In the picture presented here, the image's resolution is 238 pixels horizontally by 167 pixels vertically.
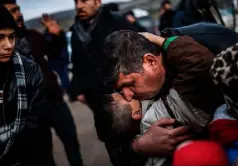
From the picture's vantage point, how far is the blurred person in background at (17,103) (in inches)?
84.9

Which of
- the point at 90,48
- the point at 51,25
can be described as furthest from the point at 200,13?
the point at 51,25

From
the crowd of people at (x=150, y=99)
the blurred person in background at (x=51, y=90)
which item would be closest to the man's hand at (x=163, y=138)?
the crowd of people at (x=150, y=99)

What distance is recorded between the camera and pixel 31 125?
229cm

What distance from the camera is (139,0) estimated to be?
2269 centimetres

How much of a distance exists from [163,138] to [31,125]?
115 cm

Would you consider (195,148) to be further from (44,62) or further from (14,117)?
(44,62)

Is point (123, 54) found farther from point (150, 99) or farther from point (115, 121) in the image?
point (115, 121)

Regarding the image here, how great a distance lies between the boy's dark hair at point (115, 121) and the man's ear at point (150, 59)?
0.86ft

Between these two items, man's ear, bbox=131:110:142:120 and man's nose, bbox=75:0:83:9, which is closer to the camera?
man's ear, bbox=131:110:142:120

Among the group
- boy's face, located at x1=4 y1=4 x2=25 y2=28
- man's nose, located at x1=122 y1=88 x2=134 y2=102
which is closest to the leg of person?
boy's face, located at x1=4 y1=4 x2=25 y2=28

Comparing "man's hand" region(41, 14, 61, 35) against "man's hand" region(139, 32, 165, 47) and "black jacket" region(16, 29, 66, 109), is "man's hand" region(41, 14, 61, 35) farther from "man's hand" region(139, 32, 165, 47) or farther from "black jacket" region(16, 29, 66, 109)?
"man's hand" region(139, 32, 165, 47)

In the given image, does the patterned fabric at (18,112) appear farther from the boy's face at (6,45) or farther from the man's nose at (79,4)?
the man's nose at (79,4)

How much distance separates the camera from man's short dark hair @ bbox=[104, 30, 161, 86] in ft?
4.87

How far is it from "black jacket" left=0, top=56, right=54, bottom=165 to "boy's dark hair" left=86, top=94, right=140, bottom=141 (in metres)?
0.70
